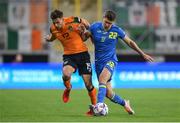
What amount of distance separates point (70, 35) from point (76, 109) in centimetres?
220

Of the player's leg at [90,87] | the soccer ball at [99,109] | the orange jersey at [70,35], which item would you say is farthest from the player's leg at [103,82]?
the orange jersey at [70,35]

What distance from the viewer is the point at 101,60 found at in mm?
15672

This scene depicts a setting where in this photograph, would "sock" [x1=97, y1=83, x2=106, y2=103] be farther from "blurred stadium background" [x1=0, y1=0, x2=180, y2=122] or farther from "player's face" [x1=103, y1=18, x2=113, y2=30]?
"blurred stadium background" [x1=0, y1=0, x2=180, y2=122]

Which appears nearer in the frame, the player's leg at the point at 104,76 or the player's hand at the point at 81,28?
the player's leg at the point at 104,76

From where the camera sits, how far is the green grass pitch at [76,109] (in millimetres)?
14719

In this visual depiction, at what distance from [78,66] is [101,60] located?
2.70 ft

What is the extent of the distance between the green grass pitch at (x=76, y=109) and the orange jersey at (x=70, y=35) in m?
1.46

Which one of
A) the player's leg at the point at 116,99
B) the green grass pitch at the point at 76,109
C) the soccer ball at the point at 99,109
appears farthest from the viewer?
the player's leg at the point at 116,99

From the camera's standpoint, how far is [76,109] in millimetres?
17547

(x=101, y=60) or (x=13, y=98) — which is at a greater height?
(x=101, y=60)

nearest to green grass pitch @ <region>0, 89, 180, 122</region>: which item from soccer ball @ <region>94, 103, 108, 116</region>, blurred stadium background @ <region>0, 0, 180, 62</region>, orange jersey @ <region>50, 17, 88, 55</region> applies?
soccer ball @ <region>94, 103, 108, 116</region>

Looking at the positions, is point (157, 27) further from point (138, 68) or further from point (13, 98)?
point (13, 98)

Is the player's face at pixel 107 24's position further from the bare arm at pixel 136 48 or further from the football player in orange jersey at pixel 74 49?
the football player in orange jersey at pixel 74 49

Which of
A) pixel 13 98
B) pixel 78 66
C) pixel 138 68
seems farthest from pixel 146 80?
pixel 78 66
